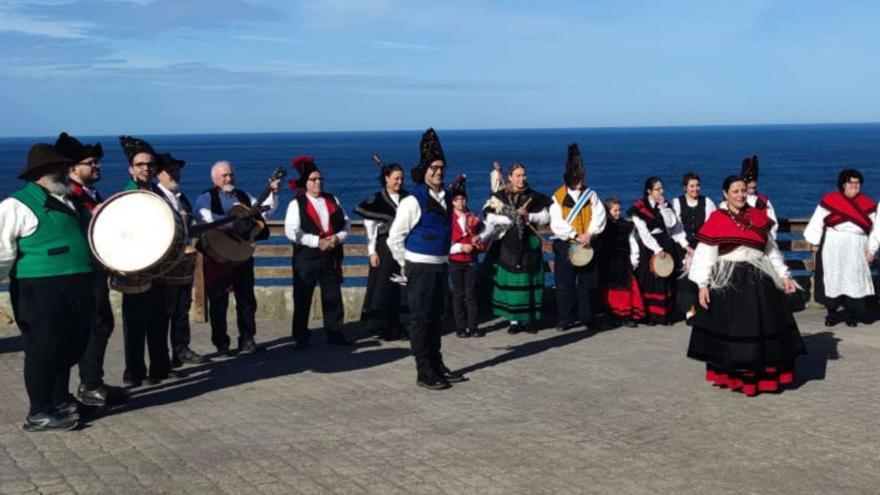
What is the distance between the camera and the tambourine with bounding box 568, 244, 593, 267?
10492 mm

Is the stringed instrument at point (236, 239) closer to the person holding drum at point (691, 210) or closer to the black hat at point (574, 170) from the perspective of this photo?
the black hat at point (574, 170)

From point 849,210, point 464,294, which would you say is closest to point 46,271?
point 464,294

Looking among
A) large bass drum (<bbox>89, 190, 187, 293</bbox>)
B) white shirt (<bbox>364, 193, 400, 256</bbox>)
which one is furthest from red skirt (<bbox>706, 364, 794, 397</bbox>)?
large bass drum (<bbox>89, 190, 187, 293</bbox>)

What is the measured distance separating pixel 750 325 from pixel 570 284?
3.09 m

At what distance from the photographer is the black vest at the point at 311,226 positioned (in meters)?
9.71

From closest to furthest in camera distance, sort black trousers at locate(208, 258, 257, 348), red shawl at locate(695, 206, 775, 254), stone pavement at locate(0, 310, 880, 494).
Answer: stone pavement at locate(0, 310, 880, 494), red shawl at locate(695, 206, 775, 254), black trousers at locate(208, 258, 257, 348)

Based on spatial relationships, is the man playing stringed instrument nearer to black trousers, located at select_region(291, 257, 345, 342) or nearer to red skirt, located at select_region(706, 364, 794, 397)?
black trousers, located at select_region(291, 257, 345, 342)

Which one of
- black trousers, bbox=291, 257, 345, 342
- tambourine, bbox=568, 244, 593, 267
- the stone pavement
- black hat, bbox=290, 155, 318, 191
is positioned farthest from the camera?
tambourine, bbox=568, 244, 593, 267

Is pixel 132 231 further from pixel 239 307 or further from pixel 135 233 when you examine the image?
pixel 239 307

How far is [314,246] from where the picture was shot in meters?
9.66

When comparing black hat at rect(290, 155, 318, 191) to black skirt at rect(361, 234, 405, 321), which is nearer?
black hat at rect(290, 155, 318, 191)

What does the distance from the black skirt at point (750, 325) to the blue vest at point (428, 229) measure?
2.04m

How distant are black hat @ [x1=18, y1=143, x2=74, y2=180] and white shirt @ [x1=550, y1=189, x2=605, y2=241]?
506 centimetres

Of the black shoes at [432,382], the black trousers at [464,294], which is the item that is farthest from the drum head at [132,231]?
the black trousers at [464,294]
